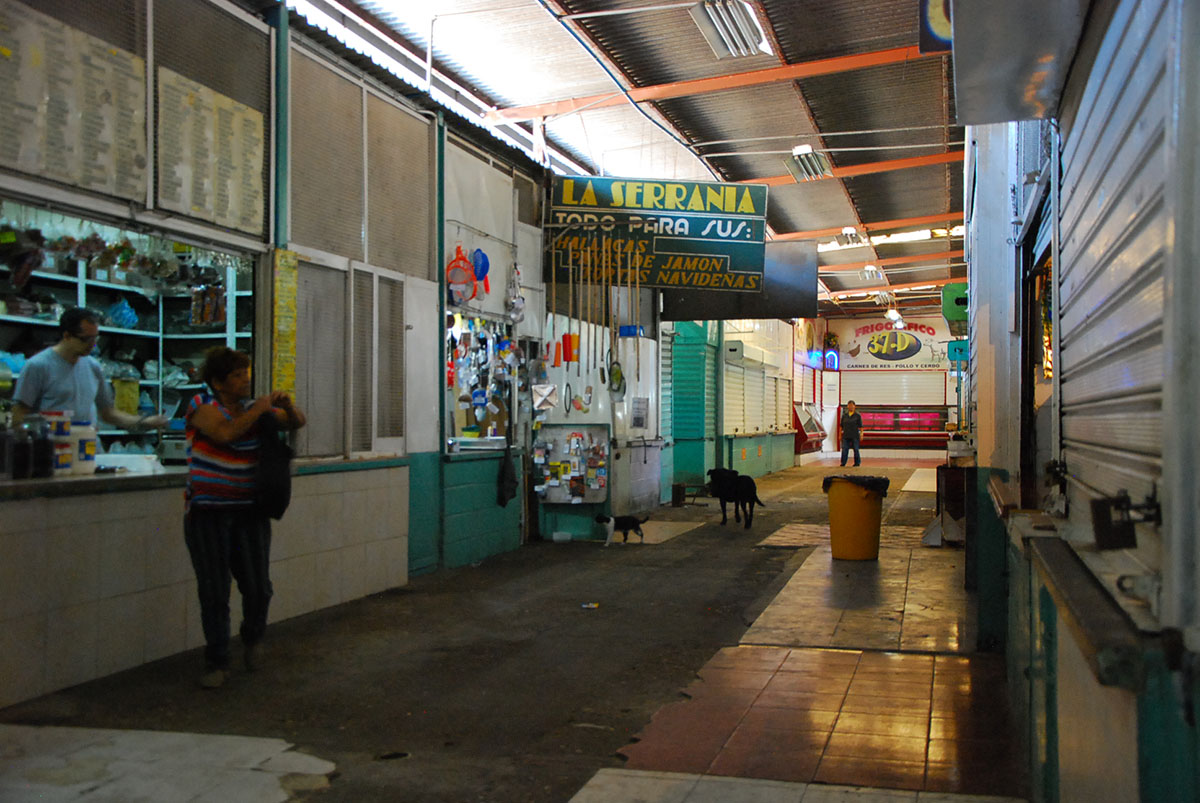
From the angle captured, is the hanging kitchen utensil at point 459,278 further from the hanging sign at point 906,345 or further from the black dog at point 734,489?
the hanging sign at point 906,345

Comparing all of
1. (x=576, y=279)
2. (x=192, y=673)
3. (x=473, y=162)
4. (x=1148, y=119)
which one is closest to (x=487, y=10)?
(x=473, y=162)

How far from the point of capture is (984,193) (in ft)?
24.3

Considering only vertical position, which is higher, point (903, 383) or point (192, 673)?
point (903, 383)

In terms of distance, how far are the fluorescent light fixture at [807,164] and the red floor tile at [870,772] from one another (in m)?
11.6

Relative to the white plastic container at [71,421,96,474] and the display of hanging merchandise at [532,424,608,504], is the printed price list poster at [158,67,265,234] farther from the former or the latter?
the display of hanging merchandise at [532,424,608,504]

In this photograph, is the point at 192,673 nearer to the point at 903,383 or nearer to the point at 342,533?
the point at 342,533

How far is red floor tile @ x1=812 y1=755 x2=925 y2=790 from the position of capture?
13.5 ft

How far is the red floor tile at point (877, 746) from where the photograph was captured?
4473 millimetres

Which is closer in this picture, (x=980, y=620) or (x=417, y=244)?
(x=980, y=620)

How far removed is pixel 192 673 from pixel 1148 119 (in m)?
5.57

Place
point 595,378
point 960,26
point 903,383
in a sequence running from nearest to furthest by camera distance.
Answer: point 960,26
point 595,378
point 903,383

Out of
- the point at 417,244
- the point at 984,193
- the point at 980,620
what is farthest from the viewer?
the point at 417,244

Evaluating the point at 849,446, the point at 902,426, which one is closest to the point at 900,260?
the point at 849,446

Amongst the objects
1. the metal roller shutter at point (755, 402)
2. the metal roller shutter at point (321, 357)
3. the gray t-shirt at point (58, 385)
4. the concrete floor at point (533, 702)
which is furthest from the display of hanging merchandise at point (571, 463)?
the metal roller shutter at point (755, 402)
